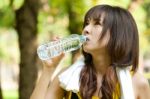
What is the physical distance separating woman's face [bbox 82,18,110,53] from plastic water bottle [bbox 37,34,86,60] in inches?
3.0

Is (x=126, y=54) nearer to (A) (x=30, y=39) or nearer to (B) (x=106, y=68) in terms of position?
(B) (x=106, y=68)

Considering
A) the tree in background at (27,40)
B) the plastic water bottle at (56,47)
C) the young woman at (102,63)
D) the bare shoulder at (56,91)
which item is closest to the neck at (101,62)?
the young woman at (102,63)

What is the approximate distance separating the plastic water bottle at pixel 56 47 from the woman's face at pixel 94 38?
77 mm

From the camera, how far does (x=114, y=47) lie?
3.23m

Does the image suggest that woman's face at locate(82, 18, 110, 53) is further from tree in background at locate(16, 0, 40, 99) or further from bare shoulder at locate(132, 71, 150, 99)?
tree in background at locate(16, 0, 40, 99)

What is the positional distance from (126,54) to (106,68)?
0.16 m

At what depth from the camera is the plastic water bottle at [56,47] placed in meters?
3.22

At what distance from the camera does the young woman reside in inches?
126

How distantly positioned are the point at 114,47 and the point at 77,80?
1.03 feet

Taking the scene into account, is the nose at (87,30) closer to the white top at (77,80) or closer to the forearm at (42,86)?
the white top at (77,80)

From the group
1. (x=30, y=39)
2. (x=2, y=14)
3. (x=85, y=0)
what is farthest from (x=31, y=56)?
(x=2, y=14)

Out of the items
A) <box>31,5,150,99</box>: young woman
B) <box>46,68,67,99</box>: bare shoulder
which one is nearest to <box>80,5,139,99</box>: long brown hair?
<box>31,5,150,99</box>: young woman

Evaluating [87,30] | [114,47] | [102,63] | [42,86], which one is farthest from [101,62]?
[42,86]

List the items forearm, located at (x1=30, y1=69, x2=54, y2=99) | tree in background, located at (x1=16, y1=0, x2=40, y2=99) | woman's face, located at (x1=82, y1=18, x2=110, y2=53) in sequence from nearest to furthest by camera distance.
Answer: woman's face, located at (x1=82, y1=18, x2=110, y2=53) < forearm, located at (x1=30, y1=69, x2=54, y2=99) < tree in background, located at (x1=16, y1=0, x2=40, y2=99)
